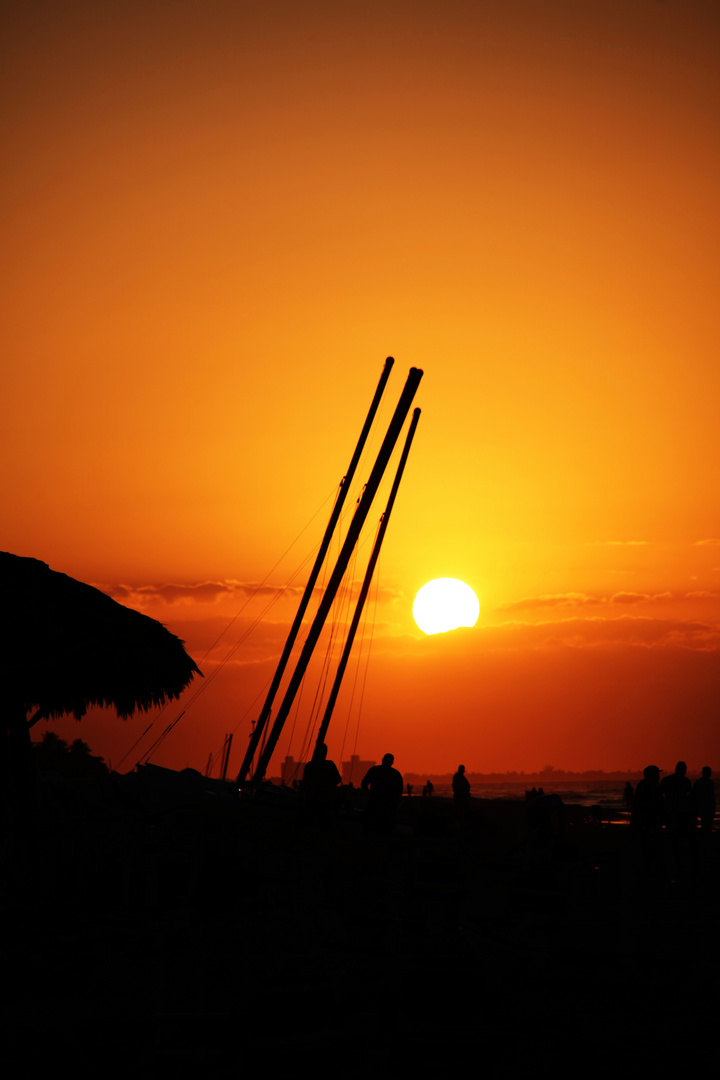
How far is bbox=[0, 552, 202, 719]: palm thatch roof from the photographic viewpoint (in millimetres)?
11055

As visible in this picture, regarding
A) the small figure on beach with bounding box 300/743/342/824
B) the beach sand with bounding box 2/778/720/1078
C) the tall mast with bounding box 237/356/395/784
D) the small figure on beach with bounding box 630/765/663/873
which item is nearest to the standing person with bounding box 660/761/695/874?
the small figure on beach with bounding box 630/765/663/873

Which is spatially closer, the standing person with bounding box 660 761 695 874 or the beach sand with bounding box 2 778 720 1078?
the beach sand with bounding box 2 778 720 1078

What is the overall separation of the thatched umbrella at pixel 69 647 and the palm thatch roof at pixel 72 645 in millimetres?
12

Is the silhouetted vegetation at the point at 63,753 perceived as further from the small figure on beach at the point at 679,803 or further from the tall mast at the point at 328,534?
the small figure on beach at the point at 679,803

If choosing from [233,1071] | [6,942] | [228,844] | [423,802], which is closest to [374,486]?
[423,802]

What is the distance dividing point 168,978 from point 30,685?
5.60m

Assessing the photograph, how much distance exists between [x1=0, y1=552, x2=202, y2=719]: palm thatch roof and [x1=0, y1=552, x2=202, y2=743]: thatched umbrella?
0.5 inches

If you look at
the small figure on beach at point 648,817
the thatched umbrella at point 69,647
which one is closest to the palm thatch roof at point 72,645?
the thatched umbrella at point 69,647

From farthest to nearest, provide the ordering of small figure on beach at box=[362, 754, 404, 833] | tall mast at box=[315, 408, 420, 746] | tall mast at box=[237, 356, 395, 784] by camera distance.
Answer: tall mast at box=[315, 408, 420, 746] → tall mast at box=[237, 356, 395, 784] → small figure on beach at box=[362, 754, 404, 833]

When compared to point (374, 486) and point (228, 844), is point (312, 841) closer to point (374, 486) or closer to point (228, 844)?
point (228, 844)

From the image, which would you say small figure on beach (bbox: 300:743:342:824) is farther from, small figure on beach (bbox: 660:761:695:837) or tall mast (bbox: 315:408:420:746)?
tall mast (bbox: 315:408:420:746)

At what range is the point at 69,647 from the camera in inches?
449

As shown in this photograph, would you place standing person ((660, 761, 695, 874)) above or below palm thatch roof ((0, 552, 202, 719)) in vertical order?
below

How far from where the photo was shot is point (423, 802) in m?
24.5
